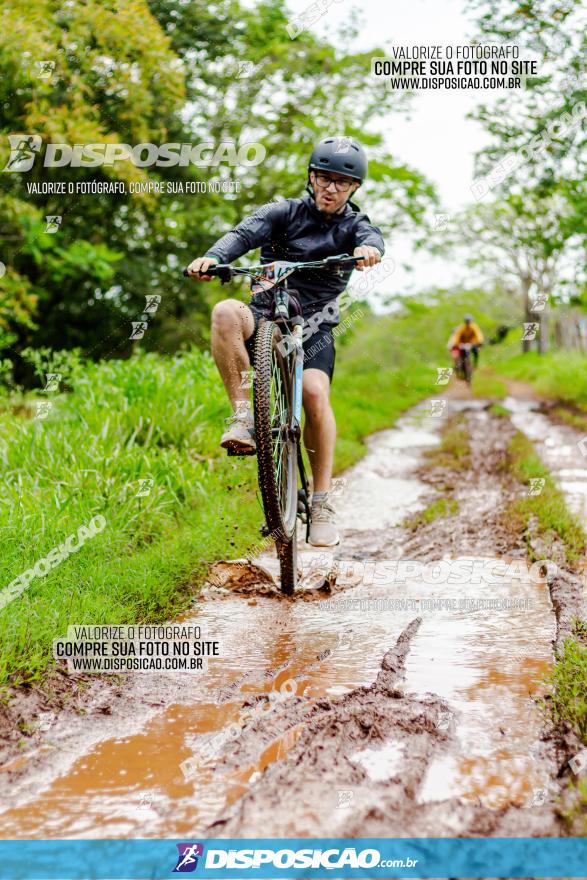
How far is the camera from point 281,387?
423cm

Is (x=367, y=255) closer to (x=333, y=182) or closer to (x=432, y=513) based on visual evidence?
(x=333, y=182)

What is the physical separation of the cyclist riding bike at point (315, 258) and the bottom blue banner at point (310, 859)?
2.36m

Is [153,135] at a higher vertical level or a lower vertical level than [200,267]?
higher

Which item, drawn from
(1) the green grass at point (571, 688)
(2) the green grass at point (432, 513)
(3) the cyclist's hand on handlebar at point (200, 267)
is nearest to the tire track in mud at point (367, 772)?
(1) the green grass at point (571, 688)

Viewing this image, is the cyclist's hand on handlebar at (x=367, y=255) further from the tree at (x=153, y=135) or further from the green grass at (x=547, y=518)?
the tree at (x=153, y=135)

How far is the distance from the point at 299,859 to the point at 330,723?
716mm

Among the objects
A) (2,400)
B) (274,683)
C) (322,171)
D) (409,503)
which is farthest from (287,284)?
(2,400)

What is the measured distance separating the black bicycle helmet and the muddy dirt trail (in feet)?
7.10

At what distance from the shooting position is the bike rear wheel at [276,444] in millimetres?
3664

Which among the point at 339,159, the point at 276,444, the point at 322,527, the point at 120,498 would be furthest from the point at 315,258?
the point at 120,498

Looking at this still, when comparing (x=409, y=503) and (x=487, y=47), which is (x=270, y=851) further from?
(x=487, y=47)

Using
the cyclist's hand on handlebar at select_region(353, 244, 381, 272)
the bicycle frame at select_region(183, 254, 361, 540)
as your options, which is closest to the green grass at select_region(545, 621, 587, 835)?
the bicycle frame at select_region(183, 254, 361, 540)

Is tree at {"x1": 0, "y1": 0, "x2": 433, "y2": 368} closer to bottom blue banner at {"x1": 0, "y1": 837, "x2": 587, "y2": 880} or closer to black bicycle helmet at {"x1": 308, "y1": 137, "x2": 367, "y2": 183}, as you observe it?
black bicycle helmet at {"x1": 308, "y1": 137, "x2": 367, "y2": 183}

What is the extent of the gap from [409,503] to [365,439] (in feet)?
12.6
